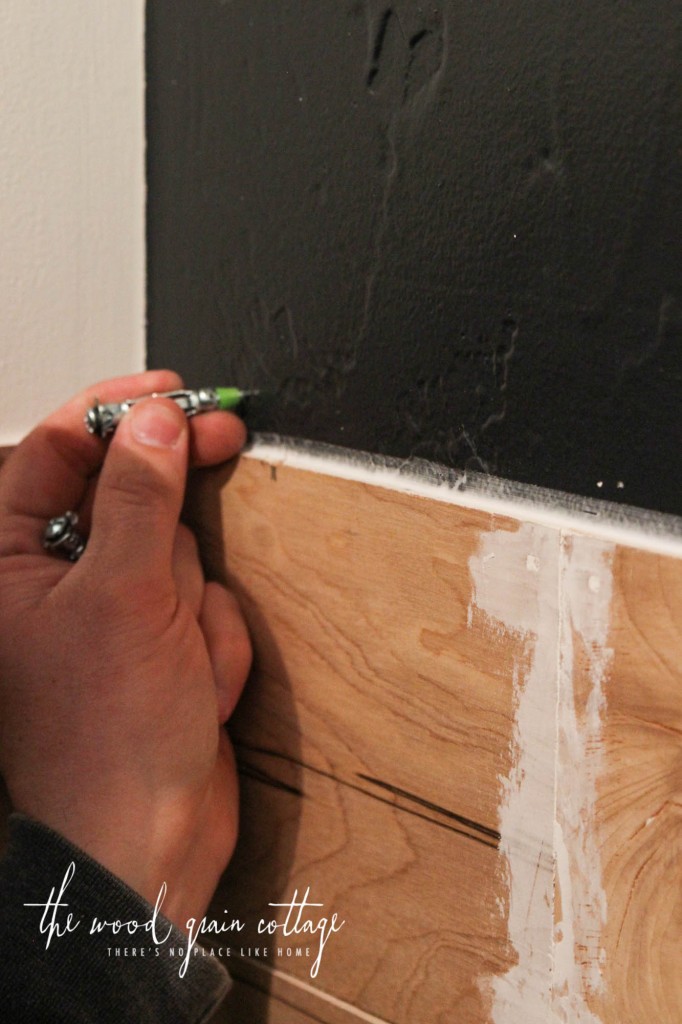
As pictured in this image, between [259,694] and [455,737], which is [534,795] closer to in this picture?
[455,737]

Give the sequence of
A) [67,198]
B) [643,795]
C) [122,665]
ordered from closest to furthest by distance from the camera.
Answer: [643,795] → [122,665] → [67,198]

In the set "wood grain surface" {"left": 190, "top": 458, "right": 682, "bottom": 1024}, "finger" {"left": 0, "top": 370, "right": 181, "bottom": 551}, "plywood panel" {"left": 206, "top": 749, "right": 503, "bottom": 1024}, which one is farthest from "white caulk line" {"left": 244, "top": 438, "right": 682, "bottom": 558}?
"plywood panel" {"left": 206, "top": 749, "right": 503, "bottom": 1024}

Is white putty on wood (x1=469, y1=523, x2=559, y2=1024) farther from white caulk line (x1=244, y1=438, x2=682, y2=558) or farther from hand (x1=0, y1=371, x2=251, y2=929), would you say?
hand (x1=0, y1=371, x2=251, y2=929)

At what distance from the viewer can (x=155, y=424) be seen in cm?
66

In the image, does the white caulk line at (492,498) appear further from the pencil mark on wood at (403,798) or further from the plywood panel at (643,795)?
the pencil mark on wood at (403,798)

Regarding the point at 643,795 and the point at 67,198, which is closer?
the point at 643,795

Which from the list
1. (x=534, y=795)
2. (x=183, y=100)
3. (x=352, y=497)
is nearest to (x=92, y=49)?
(x=183, y=100)

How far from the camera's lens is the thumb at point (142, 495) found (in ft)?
2.06

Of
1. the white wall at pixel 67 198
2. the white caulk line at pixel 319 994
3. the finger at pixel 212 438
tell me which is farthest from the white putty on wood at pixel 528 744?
the white wall at pixel 67 198

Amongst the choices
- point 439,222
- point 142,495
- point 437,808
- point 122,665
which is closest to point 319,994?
point 437,808

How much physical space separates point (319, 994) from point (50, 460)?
1.64 feet

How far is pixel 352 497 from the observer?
0.64 meters

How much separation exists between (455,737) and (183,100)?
0.57 m

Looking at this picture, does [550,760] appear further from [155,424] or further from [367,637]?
[155,424]
